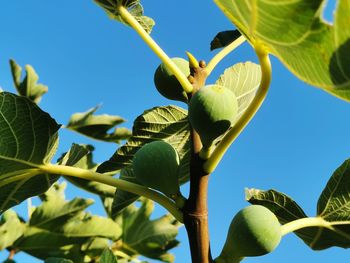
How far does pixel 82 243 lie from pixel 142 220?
562 mm

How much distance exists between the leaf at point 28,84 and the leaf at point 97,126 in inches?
20.7

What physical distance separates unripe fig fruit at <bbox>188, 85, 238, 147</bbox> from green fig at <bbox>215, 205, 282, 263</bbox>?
22cm

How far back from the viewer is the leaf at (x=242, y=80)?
1.58 metres

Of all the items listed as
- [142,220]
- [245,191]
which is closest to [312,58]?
[245,191]

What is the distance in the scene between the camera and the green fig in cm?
133

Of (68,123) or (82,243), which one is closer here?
(82,243)

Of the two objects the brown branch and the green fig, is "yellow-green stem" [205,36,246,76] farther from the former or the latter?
the green fig

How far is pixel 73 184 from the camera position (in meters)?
3.03

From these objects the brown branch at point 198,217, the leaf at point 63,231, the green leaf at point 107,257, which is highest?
the green leaf at point 107,257

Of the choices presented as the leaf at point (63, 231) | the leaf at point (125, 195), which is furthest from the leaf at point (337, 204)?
the leaf at point (63, 231)

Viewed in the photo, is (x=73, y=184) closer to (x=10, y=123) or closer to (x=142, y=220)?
(x=142, y=220)

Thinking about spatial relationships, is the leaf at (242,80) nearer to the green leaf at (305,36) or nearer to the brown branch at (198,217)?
the brown branch at (198,217)

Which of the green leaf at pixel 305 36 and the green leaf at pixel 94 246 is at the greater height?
the green leaf at pixel 305 36

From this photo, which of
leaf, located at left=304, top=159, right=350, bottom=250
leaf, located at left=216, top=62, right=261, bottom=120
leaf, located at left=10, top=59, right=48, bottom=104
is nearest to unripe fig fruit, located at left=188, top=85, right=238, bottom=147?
leaf, located at left=216, top=62, right=261, bottom=120
